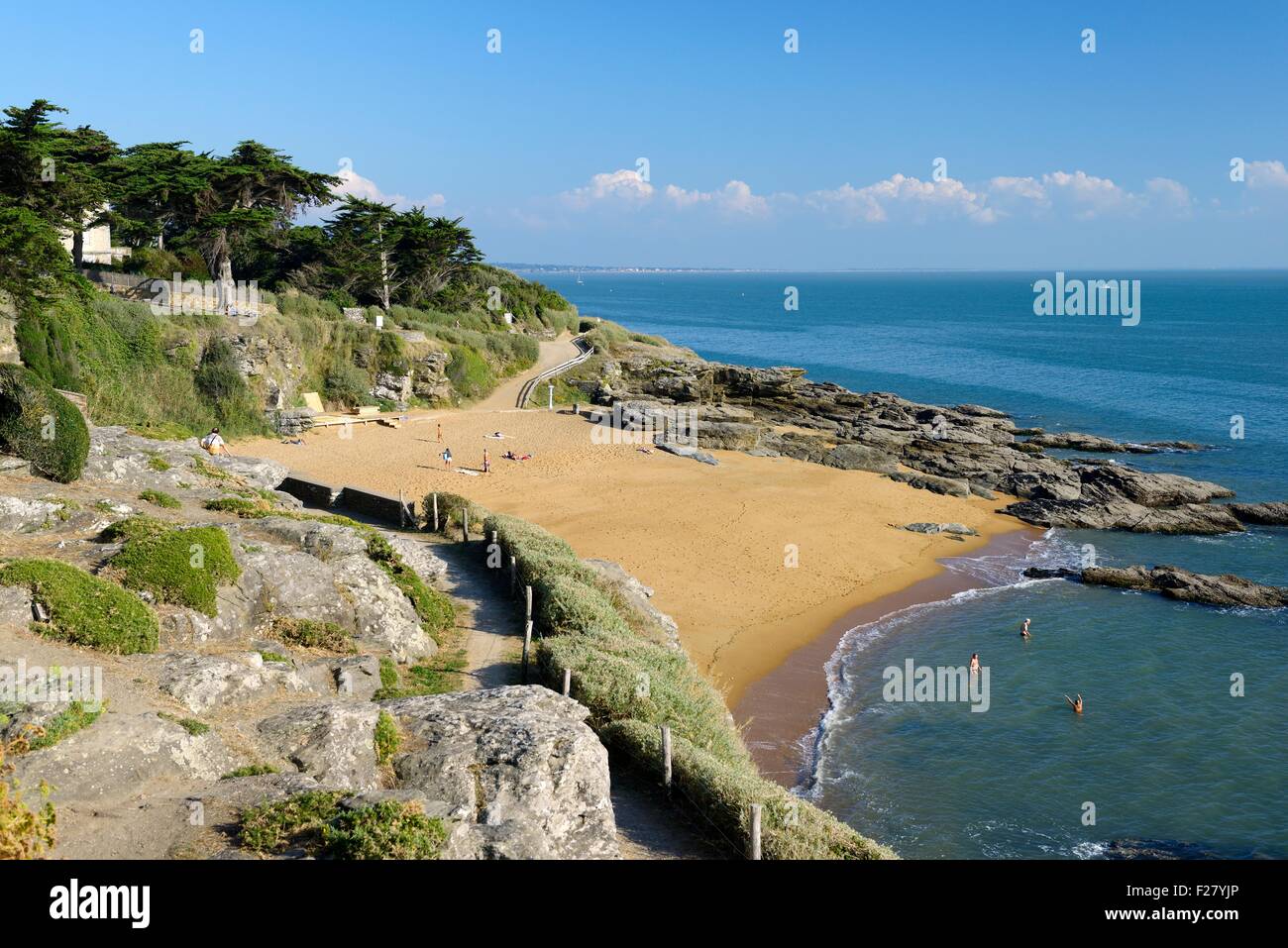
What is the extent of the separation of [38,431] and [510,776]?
43.4 ft

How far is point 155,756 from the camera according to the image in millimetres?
9867

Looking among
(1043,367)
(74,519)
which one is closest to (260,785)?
(74,519)

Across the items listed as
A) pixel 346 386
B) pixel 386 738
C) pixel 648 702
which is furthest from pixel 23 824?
pixel 346 386

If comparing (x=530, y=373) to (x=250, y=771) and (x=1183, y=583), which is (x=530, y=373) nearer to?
(x=1183, y=583)

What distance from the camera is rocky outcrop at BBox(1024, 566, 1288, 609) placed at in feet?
88.0

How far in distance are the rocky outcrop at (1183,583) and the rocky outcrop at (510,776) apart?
21.6m

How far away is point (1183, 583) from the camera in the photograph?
27.5 m

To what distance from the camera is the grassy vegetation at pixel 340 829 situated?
8430 millimetres

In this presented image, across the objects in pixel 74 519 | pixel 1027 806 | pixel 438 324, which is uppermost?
pixel 438 324

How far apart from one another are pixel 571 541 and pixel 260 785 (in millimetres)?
19126

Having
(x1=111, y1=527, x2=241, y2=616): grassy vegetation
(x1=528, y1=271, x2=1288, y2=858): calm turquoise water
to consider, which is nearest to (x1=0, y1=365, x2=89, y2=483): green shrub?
(x1=111, y1=527, x2=241, y2=616): grassy vegetation

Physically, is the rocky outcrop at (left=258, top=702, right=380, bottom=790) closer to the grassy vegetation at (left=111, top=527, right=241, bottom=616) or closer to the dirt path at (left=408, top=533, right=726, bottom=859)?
the dirt path at (left=408, top=533, right=726, bottom=859)

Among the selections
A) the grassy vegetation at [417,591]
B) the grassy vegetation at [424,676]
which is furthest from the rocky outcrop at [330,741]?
the grassy vegetation at [417,591]
